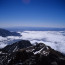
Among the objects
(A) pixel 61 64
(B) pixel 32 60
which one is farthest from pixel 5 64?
(A) pixel 61 64

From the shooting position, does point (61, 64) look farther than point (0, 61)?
No

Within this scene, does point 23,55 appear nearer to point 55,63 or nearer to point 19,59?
point 19,59

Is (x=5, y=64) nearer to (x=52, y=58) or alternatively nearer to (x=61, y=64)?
(x=52, y=58)

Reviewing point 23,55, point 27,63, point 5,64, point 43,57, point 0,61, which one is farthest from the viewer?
point 0,61

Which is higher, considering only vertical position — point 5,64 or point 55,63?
point 55,63

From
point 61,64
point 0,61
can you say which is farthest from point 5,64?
point 61,64

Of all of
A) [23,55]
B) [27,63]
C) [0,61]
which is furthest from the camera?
[0,61]

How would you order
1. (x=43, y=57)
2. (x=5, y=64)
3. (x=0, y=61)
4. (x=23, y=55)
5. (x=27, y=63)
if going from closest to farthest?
1. (x=27, y=63)
2. (x=43, y=57)
3. (x=23, y=55)
4. (x=5, y=64)
5. (x=0, y=61)

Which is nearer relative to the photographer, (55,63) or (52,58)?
(55,63)

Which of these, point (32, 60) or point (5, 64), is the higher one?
point (32, 60)
